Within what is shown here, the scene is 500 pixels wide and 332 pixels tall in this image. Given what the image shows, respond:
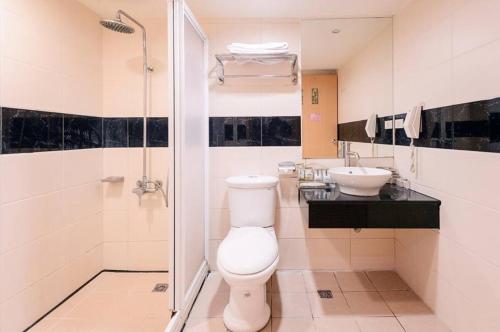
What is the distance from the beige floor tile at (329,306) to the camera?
183 cm

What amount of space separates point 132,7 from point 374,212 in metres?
2.20

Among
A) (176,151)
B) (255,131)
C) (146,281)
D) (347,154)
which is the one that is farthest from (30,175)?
(347,154)

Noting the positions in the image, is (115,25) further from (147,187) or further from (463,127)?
(463,127)

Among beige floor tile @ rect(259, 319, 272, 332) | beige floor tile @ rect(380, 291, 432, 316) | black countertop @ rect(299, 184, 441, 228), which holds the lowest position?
beige floor tile @ rect(259, 319, 272, 332)

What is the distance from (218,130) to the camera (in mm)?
2363

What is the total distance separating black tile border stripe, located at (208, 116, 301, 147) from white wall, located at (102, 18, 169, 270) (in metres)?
0.44

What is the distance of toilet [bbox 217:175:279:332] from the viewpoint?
58.7 inches

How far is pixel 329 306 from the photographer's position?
1.91m

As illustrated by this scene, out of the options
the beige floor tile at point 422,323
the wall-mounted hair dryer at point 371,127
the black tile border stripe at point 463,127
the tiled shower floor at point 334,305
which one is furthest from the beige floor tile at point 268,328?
the wall-mounted hair dryer at point 371,127

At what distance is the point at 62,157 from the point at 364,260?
2408 millimetres

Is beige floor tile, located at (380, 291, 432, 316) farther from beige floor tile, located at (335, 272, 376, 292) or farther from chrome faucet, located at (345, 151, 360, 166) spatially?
chrome faucet, located at (345, 151, 360, 166)

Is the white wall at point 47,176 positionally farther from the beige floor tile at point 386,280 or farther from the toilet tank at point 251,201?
the beige floor tile at point 386,280

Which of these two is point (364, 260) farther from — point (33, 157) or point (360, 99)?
point (33, 157)

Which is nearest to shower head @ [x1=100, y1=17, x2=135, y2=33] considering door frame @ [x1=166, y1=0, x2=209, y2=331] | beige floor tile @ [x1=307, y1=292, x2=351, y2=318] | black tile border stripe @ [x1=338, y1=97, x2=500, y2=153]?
door frame @ [x1=166, y1=0, x2=209, y2=331]
